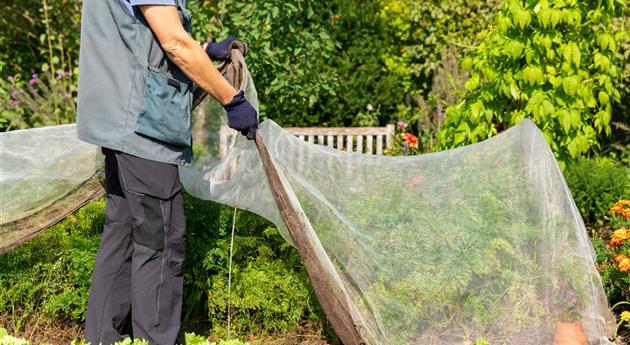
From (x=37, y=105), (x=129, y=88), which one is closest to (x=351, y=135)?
(x=37, y=105)

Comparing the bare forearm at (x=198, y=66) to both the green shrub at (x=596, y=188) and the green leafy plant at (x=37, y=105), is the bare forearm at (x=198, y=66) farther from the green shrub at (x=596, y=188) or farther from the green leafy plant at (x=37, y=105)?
the green leafy plant at (x=37, y=105)

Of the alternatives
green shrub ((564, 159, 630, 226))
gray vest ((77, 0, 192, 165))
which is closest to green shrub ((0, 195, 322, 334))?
gray vest ((77, 0, 192, 165))

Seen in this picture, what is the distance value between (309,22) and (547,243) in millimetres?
4483

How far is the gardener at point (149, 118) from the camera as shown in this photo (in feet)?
11.2

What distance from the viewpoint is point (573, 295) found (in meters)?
3.53

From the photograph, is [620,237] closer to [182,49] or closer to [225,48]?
[225,48]

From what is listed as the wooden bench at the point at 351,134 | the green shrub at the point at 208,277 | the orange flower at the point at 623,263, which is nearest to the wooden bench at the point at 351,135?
the wooden bench at the point at 351,134

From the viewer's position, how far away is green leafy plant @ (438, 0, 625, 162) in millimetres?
4961

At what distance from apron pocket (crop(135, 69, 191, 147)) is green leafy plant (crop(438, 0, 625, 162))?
219 centimetres

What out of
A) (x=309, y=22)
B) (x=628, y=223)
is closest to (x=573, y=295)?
(x=628, y=223)

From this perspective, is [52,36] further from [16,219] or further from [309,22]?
[16,219]

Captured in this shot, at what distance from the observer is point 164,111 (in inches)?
136

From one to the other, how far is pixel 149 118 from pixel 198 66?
279 mm

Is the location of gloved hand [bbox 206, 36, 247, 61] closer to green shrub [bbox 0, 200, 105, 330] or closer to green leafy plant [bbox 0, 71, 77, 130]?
green shrub [bbox 0, 200, 105, 330]
